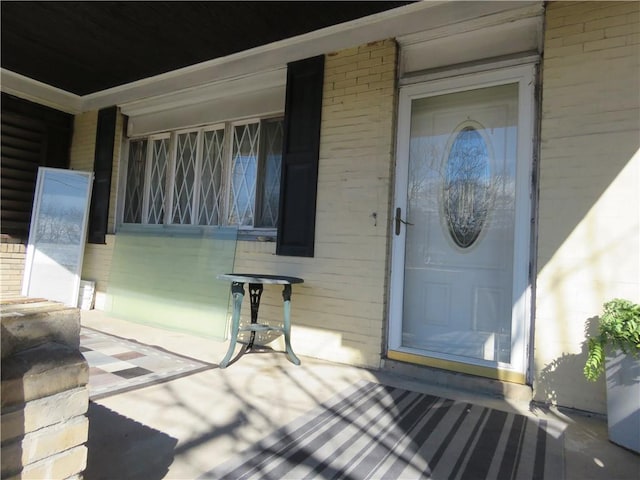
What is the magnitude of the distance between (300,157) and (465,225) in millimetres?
1641

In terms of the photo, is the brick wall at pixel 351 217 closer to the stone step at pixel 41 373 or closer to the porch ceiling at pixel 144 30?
the porch ceiling at pixel 144 30

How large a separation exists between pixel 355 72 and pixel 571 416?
3110 millimetres

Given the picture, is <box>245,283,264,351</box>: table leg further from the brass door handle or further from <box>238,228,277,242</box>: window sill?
the brass door handle

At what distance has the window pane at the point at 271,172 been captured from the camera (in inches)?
168

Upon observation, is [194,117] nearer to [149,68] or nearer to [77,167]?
[149,68]

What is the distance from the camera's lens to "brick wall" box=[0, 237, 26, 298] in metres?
5.31

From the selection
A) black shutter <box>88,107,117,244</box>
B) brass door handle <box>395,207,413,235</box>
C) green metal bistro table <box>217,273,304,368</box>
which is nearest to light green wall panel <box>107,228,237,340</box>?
black shutter <box>88,107,117,244</box>

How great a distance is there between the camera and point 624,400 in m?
2.08

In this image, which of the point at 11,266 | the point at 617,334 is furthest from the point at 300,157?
the point at 11,266

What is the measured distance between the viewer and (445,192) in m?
3.29

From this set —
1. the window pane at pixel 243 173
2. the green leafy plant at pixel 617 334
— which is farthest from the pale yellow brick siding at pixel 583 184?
the window pane at pixel 243 173

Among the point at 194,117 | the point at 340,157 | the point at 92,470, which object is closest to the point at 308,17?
the point at 340,157

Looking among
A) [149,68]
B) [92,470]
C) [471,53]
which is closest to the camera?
[92,470]

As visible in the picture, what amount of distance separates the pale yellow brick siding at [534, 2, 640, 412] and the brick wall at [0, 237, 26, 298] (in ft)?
20.5
